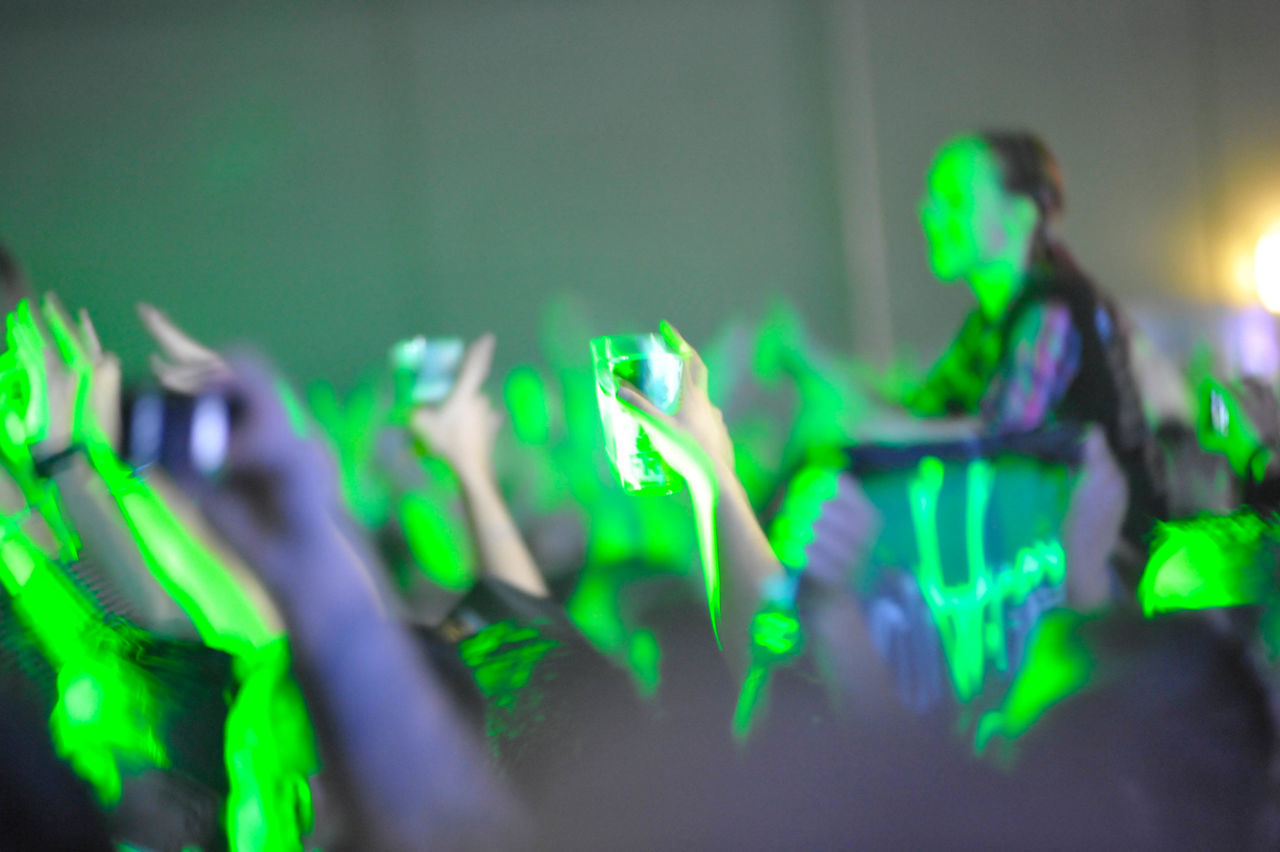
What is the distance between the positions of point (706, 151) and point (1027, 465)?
0.59 m

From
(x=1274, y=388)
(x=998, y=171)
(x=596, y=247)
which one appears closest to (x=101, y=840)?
(x=596, y=247)

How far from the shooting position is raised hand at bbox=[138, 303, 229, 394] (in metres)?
1.10

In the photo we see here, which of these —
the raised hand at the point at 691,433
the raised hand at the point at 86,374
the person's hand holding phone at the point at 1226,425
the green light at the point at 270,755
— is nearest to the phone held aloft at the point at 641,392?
the raised hand at the point at 691,433

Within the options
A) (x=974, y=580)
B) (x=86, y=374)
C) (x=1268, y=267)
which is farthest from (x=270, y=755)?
(x=1268, y=267)

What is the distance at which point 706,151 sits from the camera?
1.15m

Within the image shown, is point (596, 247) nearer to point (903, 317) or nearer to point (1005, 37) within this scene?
point (903, 317)

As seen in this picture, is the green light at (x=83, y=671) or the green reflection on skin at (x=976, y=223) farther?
the green reflection on skin at (x=976, y=223)

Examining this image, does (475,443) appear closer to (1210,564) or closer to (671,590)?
(671,590)

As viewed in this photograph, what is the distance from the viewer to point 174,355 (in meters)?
1.10

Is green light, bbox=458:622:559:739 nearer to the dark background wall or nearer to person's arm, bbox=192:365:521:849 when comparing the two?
person's arm, bbox=192:365:521:849

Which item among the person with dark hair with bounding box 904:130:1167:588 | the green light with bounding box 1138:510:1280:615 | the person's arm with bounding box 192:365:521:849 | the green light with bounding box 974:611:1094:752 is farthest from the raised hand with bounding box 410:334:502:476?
the green light with bounding box 1138:510:1280:615

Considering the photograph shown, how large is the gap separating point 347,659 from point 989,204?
1.03 metres

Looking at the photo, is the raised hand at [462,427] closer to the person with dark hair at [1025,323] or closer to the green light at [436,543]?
the green light at [436,543]

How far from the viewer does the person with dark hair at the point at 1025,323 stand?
115cm
